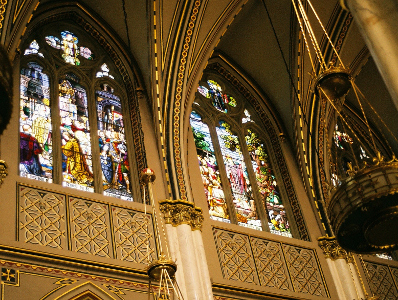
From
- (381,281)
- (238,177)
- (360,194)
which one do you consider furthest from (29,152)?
(381,281)

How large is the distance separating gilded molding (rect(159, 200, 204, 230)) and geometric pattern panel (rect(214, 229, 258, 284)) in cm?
66

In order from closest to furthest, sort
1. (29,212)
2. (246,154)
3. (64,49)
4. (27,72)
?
(29,212) → (27,72) → (64,49) → (246,154)

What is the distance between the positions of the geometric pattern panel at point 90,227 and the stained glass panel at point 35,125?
0.83 metres

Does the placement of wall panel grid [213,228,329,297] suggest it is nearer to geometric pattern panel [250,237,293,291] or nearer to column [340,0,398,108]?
geometric pattern panel [250,237,293,291]

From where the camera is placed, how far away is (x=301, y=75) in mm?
14430

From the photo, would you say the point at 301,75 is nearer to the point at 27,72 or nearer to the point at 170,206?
the point at 170,206

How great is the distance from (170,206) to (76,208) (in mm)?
1742

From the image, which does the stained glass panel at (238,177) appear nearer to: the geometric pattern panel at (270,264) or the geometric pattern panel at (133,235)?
the geometric pattern panel at (270,264)

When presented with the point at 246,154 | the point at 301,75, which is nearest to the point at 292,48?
the point at 301,75

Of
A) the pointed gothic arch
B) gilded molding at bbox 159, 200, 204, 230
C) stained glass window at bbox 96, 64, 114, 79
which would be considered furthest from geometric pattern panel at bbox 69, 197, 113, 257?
the pointed gothic arch

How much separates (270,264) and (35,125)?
5051 mm

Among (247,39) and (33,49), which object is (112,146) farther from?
(247,39)

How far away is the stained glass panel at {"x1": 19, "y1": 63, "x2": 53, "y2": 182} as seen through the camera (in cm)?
1079

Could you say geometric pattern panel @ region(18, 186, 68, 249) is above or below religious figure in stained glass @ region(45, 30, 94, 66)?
below
